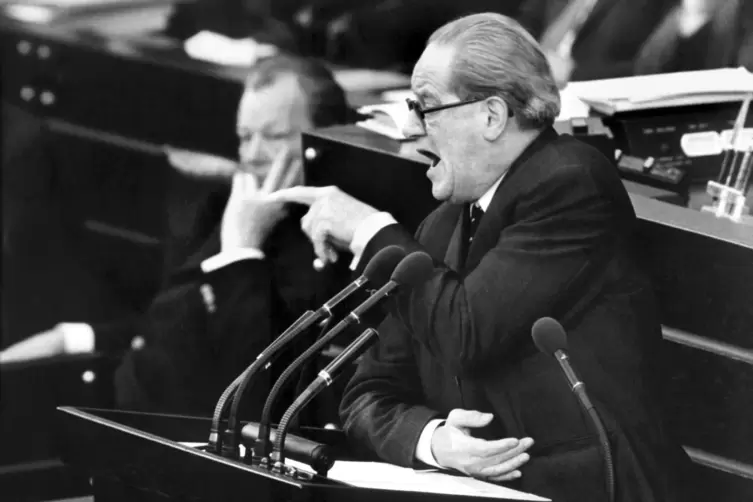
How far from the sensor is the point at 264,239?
11.1ft

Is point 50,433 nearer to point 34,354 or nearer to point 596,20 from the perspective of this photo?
point 34,354

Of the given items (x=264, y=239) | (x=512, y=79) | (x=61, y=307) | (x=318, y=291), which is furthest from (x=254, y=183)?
(x=512, y=79)

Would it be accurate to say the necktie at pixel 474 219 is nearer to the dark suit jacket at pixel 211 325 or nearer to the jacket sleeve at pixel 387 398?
the jacket sleeve at pixel 387 398

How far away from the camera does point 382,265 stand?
2580 millimetres

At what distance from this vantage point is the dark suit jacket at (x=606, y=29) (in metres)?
2.96

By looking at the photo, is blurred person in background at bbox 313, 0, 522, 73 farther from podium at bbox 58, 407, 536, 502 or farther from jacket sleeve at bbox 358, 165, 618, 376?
podium at bbox 58, 407, 536, 502

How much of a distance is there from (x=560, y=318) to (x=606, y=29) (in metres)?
0.79

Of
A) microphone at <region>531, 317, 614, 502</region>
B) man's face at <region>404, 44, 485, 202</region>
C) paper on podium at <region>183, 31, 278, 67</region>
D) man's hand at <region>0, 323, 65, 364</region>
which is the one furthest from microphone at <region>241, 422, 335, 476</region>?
man's hand at <region>0, 323, 65, 364</region>

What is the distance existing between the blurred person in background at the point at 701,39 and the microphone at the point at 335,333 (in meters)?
0.79

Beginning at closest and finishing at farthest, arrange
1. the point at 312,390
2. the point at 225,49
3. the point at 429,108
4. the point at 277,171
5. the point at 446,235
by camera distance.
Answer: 1. the point at 312,390
2. the point at 429,108
3. the point at 446,235
4. the point at 277,171
5. the point at 225,49

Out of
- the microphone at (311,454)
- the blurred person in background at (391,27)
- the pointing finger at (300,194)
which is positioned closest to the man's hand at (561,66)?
the blurred person in background at (391,27)

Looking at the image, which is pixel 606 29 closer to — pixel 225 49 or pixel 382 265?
pixel 382 265

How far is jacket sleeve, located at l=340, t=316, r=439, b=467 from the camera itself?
9.13 ft

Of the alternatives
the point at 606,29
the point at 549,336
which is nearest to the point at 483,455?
the point at 549,336
